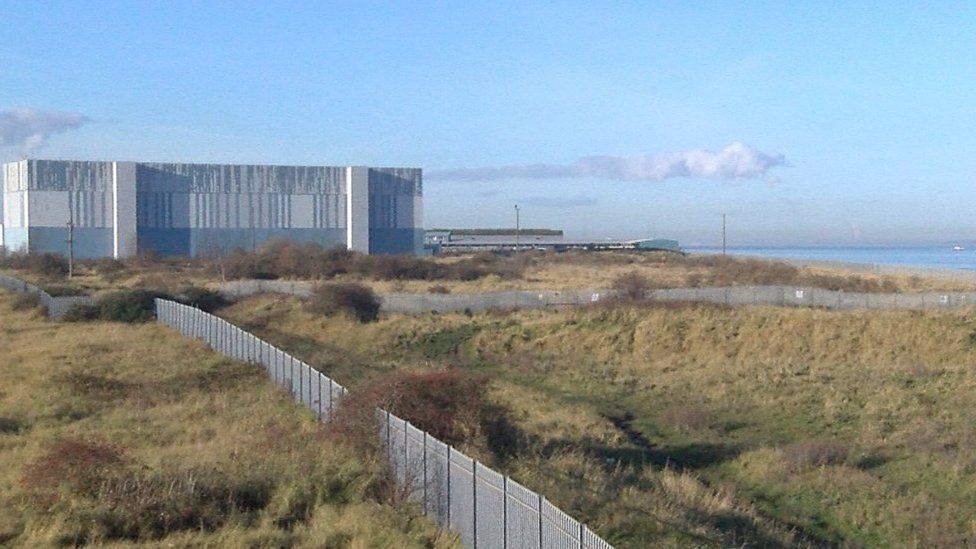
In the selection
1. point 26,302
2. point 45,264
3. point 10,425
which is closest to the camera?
point 10,425

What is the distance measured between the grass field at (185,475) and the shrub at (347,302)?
23005 mm

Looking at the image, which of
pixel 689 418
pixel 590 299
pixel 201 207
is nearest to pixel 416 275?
pixel 201 207

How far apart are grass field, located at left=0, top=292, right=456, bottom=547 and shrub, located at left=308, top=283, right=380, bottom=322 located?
23.0 m

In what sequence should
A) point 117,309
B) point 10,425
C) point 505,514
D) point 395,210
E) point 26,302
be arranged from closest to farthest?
point 505,514, point 10,425, point 117,309, point 26,302, point 395,210

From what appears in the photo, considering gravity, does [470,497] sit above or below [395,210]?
below

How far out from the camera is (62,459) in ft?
50.1

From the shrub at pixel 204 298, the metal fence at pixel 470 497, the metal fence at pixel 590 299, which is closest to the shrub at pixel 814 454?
the metal fence at pixel 470 497

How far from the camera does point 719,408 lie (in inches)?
1192

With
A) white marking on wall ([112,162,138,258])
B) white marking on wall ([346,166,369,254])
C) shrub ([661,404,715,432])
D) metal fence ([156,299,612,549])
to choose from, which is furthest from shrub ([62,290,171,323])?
white marking on wall ([346,166,369,254])

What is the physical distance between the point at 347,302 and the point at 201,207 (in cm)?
4897

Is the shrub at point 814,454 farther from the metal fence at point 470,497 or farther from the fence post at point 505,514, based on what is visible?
the fence post at point 505,514

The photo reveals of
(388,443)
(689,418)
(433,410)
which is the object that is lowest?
(689,418)

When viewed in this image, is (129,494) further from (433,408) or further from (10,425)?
(10,425)

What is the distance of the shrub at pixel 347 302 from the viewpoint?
1994 inches
